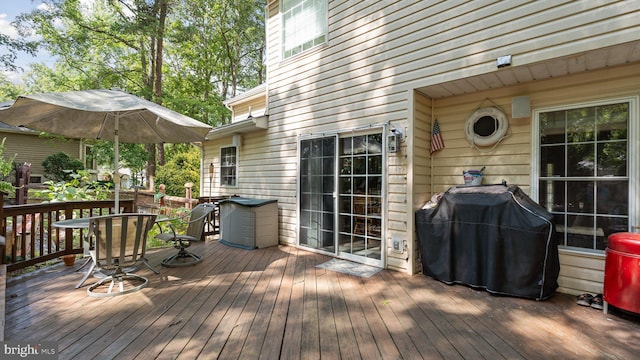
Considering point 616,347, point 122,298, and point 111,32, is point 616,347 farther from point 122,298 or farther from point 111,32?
point 111,32

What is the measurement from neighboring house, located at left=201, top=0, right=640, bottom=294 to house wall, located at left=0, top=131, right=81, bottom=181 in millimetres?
14787

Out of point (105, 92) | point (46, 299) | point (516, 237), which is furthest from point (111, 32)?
point (516, 237)

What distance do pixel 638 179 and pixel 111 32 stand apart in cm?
1547

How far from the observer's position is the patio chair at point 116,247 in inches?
122

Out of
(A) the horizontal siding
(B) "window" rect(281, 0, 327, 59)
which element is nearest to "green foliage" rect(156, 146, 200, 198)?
(B) "window" rect(281, 0, 327, 59)

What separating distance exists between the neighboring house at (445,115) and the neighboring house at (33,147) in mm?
14656

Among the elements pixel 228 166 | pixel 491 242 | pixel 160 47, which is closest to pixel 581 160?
pixel 491 242

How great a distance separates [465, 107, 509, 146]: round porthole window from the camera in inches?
143

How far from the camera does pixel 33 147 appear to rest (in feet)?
46.5

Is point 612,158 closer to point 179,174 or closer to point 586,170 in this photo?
point 586,170

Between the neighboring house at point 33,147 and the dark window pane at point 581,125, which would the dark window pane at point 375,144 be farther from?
the neighboring house at point 33,147

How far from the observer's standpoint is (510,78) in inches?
134

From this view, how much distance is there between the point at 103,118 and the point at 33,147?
1480cm

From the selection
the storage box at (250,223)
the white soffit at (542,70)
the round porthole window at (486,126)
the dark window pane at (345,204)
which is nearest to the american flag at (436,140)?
the round porthole window at (486,126)
